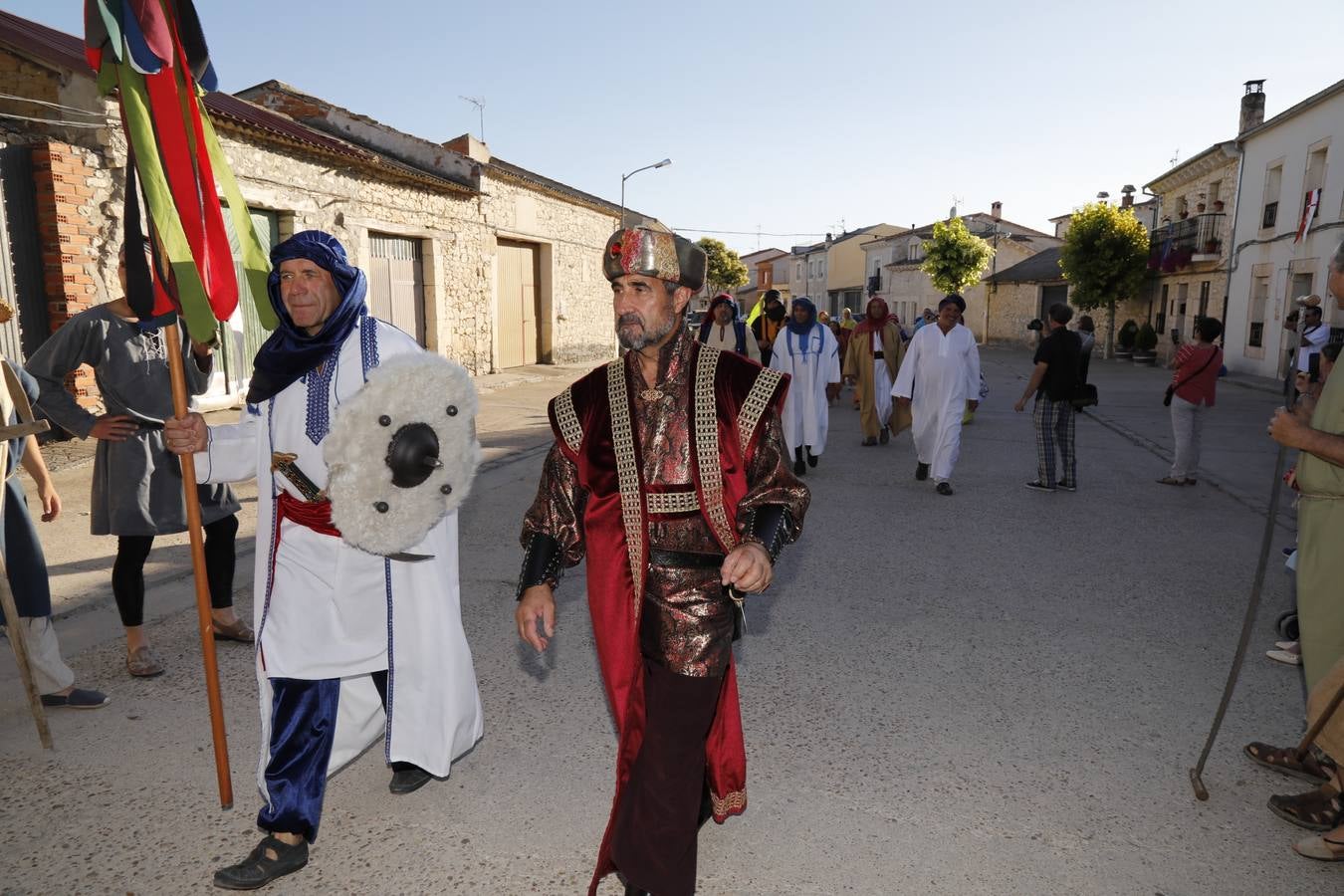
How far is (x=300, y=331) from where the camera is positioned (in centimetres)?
269

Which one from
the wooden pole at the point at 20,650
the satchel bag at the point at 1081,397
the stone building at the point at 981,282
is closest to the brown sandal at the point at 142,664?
the wooden pole at the point at 20,650

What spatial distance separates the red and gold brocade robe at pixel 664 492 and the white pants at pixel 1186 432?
7.50 m

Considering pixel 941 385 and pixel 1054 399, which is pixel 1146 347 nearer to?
pixel 1054 399

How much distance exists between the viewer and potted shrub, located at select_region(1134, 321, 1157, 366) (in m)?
29.0

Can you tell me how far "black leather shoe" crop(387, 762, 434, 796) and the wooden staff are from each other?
133 cm

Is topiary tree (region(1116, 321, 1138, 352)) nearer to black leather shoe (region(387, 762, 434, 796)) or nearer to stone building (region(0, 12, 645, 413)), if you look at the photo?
stone building (region(0, 12, 645, 413))

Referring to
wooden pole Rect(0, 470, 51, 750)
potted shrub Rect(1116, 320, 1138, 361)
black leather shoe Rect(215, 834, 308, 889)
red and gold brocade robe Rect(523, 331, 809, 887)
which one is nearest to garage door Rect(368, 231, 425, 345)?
wooden pole Rect(0, 470, 51, 750)

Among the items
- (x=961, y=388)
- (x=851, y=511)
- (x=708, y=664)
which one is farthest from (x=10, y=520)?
(x=961, y=388)

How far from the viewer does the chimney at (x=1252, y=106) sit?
26.7 m

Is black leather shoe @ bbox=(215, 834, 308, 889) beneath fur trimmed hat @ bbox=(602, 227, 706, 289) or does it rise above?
beneath

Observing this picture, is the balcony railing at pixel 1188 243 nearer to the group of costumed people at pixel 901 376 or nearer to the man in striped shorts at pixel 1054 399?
the group of costumed people at pixel 901 376

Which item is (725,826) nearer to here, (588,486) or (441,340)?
(588,486)

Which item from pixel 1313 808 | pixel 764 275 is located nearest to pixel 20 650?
pixel 1313 808

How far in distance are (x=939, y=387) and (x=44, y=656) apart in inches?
284
